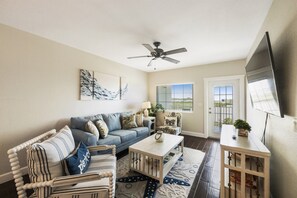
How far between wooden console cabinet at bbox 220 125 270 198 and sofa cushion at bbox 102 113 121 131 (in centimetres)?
256

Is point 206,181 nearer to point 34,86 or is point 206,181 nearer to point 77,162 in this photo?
point 77,162

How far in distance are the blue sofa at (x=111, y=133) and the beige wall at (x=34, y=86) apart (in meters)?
0.35

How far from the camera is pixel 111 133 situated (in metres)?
3.12

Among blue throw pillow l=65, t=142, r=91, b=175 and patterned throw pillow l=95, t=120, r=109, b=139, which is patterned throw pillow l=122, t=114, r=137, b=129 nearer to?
patterned throw pillow l=95, t=120, r=109, b=139

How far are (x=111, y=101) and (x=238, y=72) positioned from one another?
3917 mm

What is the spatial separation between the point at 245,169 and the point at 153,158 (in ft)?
4.05

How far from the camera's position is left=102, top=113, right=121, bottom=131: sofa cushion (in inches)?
131

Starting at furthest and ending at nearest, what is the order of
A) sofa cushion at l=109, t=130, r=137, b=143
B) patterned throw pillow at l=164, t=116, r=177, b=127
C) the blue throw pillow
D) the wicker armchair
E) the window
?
the window
patterned throw pillow at l=164, t=116, r=177, b=127
the wicker armchair
sofa cushion at l=109, t=130, r=137, b=143
the blue throw pillow

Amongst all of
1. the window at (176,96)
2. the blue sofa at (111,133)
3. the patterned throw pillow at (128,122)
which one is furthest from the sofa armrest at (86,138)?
the window at (176,96)

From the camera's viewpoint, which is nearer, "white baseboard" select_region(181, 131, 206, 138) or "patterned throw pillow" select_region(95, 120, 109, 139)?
"patterned throw pillow" select_region(95, 120, 109, 139)

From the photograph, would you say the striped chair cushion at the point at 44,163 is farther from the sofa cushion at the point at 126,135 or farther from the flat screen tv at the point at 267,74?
the flat screen tv at the point at 267,74

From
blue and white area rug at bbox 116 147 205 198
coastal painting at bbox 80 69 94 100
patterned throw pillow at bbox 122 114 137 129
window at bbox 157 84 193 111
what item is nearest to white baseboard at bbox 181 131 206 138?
window at bbox 157 84 193 111

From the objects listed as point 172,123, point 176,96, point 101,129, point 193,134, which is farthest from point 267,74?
point 176,96

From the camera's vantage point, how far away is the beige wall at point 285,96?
113 centimetres
